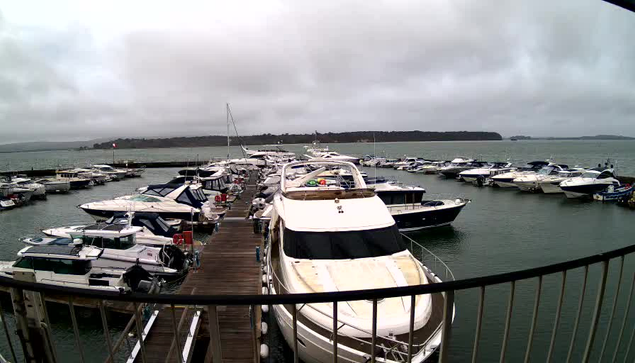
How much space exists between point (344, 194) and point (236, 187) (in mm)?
22758

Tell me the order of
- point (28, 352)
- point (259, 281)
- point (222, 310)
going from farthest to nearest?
point (259, 281), point (222, 310), point (28, 352)

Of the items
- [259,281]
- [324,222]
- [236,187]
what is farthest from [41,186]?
[324,222]

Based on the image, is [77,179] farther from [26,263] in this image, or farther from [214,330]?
[214,330]

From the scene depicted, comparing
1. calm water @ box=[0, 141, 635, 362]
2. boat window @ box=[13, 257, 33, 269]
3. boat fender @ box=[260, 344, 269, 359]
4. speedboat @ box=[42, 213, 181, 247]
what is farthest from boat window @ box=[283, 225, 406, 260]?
boat window @ box=[13, 257, 33, 269]

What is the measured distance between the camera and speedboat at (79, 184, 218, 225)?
22.2m

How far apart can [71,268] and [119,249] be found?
161 cm

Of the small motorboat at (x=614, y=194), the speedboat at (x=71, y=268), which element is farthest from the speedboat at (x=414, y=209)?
the small motorboat at (x=614, y=194)

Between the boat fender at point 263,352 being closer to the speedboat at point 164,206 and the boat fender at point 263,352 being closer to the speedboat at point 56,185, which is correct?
the speedboat at point 164,206

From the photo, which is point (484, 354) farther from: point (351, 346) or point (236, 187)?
point (236, 187)

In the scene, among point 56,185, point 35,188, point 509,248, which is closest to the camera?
point 509,248

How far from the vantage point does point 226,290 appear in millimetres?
10273

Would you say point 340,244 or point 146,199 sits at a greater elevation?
point 340,244

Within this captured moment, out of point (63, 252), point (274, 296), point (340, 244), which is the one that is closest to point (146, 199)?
point (63, 252)

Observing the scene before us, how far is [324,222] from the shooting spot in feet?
29.1
